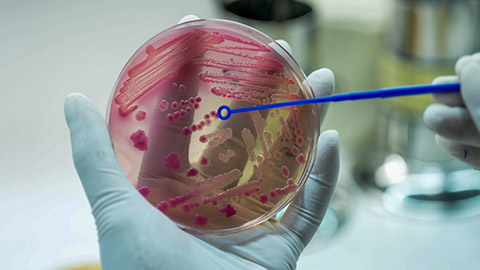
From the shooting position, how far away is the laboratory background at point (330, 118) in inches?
62.8

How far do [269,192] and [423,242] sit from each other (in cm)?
78

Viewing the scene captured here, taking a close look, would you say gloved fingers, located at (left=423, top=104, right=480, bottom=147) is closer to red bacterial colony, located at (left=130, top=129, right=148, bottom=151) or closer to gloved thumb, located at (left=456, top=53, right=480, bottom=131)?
gloved thumb, located at (left=456, top=53, right=480, bottom=131)

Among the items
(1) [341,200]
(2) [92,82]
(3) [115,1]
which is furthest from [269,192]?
(3) [115,1]

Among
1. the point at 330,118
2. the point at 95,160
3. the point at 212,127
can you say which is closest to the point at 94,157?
the point at 95,160

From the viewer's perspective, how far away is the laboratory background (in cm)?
159

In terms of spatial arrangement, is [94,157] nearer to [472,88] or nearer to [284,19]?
[472,88]

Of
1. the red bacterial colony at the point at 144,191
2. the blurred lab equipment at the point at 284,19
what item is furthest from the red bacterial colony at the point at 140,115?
the blurred lab equipment at the point at 284,19

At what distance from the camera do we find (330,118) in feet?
6.49

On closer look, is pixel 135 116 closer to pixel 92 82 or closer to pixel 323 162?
pixel 323 162

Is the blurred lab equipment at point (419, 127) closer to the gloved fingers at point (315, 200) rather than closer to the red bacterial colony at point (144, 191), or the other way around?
the gloved fingers at point (315, 200)

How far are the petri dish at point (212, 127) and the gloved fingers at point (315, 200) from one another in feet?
0.20

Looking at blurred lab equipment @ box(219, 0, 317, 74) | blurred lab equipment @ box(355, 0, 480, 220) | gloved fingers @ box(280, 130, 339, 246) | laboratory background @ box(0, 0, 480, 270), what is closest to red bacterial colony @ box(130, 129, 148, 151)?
gloved fingers @ box(280, 130, 339, 246)

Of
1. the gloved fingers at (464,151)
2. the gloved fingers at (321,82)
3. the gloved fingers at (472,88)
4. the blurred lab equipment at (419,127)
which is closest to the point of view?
the gloved fingers at (472,88)

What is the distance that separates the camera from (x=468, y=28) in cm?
157
